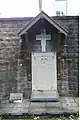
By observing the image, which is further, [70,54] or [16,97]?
[70,54]

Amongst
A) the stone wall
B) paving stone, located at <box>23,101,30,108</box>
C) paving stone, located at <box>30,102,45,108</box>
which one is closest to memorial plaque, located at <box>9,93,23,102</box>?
paving stone, located at <box>23,101,30,108</box>

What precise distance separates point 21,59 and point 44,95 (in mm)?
1732

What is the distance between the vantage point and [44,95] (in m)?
9.37

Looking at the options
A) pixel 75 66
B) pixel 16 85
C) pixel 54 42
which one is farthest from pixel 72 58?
pixel 16 85

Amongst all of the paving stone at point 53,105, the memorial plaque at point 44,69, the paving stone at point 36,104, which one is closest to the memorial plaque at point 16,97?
the paving stone at point 36,104

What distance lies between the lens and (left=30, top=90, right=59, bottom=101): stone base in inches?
363

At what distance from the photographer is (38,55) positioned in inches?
378

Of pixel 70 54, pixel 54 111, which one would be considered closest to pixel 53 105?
pixel 54 111

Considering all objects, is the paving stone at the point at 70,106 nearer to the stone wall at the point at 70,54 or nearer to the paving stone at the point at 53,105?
the paving stone at the point at 53,105

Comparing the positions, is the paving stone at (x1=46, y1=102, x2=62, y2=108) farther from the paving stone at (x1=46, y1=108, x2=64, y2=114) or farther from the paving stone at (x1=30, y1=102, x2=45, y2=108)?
the paving stone at (x1=46, y1=108, x2=64, y2=114)

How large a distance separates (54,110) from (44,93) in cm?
165

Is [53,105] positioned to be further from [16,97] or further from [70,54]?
[70,54]

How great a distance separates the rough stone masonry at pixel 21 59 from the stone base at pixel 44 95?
1.56 ft

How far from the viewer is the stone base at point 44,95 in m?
9.22
